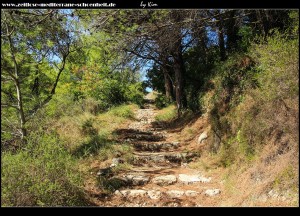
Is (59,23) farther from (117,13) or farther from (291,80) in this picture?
(291,80)

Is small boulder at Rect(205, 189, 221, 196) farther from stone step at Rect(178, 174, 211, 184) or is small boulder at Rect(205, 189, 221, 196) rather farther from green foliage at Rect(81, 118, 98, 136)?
green foliage at Rect(81, 118, 98, 136)

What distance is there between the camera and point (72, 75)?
1485 centimetres

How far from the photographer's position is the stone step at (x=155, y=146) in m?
8.61

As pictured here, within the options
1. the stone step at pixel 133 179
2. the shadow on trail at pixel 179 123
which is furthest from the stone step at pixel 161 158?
the shadow on trail at pixel 179 123

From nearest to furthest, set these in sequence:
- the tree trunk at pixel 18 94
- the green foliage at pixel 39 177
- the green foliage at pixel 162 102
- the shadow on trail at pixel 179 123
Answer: the green foliage at pixel 39 177
the tree trunk at pixel 18 94
the shadow on trail at pixel 179 123
the green foliage at pixel 162 102

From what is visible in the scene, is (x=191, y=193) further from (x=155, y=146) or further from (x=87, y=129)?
(x=87, y=129)

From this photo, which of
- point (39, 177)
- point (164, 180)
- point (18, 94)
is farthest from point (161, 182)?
point (18, 94)

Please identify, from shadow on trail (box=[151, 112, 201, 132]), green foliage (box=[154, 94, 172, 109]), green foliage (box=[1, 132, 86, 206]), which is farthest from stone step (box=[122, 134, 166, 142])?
green foliage (box=[154, 94, 172, 109])

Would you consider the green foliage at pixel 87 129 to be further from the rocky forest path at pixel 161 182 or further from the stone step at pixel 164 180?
the stone step at pixel 164 180

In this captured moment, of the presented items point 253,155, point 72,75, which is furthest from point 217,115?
point 72,75

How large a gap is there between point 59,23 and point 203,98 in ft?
22.2

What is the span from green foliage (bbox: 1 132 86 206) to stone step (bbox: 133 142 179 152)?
325 centimetres

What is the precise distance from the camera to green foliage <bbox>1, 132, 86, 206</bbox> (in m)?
4.16

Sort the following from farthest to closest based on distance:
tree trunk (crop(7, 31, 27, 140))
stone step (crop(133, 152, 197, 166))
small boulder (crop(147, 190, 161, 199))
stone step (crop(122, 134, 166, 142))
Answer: stone step (crop(122, 134, 166, 142))
stone step (crop(133, 152, 197, 166))
small boulder (crop(147, 190, 161, 199))
tree trunk (crop(7, 31, 27, 140))
